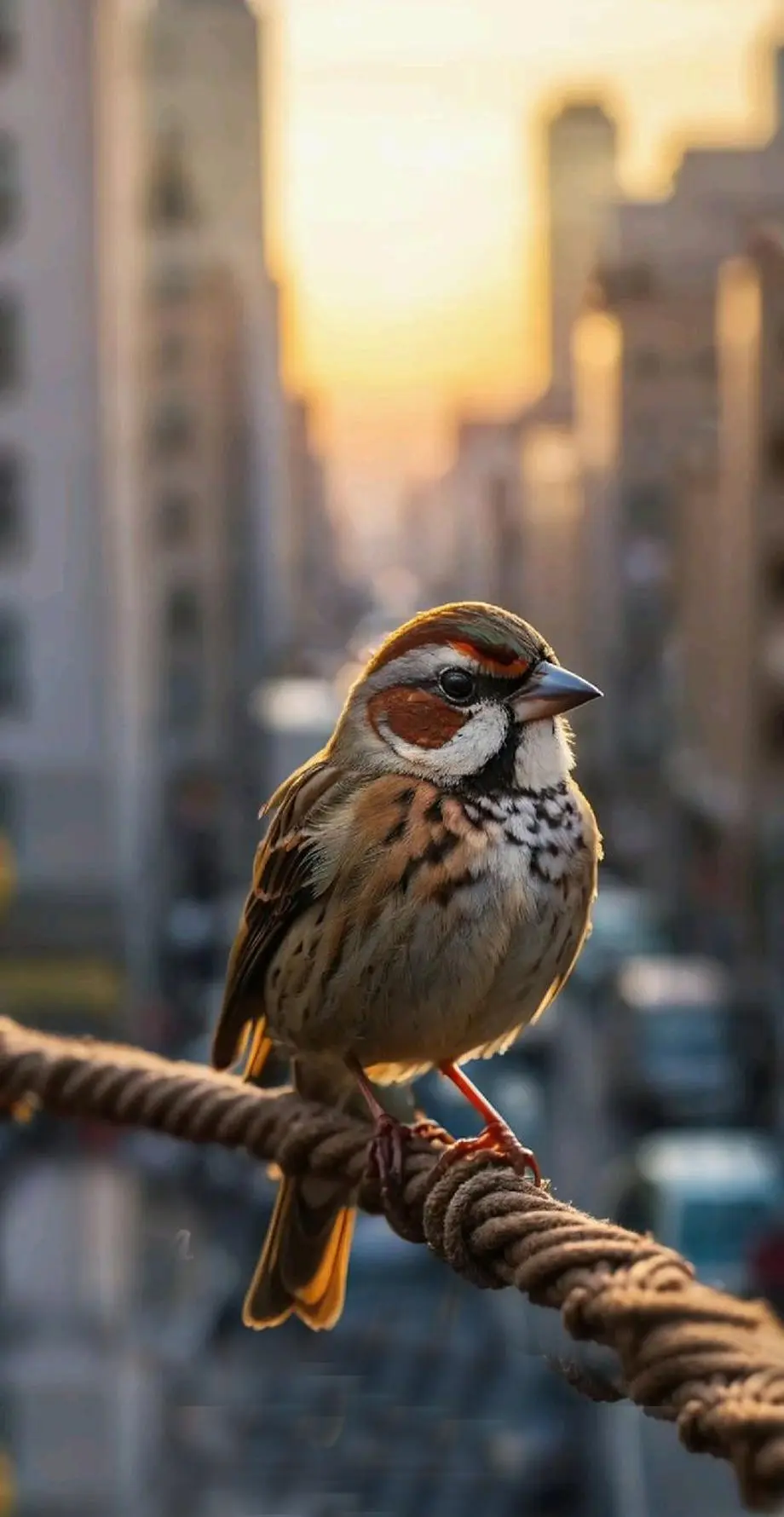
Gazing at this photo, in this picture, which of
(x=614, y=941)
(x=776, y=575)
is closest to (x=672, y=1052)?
(x=776, y=575)

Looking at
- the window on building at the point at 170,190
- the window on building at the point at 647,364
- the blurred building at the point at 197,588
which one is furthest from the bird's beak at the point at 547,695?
the window on building at the point at 170,190

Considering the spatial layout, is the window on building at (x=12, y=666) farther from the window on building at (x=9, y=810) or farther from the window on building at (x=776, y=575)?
the window on building at (x=776, y=575)

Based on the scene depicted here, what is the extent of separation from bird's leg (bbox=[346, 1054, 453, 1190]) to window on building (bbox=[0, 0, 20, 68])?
18479mm

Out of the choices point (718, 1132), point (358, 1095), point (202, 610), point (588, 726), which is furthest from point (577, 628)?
point (358, 1095)

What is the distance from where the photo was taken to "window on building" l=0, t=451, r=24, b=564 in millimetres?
20031

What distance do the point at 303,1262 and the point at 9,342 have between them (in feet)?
59.6

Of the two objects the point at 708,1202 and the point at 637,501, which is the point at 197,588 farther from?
the point at 708,1202

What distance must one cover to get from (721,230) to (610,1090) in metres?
17.7

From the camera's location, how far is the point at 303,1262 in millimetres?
2566

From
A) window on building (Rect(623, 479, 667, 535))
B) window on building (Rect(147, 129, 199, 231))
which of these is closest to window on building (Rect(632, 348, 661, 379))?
window on building (Rect(623, 479, 667, 535))

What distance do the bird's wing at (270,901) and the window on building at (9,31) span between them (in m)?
18.1

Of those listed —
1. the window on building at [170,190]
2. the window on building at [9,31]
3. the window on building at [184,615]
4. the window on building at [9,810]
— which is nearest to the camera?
Result: the window on building at [9,31]

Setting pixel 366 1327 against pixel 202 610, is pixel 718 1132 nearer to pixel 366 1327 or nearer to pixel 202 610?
pixel 366 1327

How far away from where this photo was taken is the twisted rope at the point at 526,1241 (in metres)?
1.23
